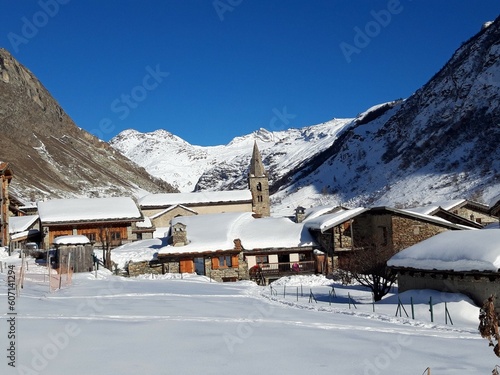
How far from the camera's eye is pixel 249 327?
13.4 m

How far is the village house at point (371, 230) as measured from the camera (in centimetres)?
4116

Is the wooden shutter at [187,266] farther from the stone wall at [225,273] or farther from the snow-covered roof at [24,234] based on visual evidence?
the snow-covered roof at [24,234]

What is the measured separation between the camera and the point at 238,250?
135 ft

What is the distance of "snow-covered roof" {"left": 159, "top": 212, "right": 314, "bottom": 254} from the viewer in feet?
136

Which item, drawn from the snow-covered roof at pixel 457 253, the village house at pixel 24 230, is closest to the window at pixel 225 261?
the snow-covered roof at pixel 457 253

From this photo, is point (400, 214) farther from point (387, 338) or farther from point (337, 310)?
point (387, 338)

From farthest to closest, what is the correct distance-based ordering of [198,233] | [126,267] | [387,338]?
[198,233] < [126,267] < [387,338]

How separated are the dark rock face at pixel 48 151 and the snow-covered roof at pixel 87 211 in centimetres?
4867

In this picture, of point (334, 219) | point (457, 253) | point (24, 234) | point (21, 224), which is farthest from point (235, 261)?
point (21, 224)

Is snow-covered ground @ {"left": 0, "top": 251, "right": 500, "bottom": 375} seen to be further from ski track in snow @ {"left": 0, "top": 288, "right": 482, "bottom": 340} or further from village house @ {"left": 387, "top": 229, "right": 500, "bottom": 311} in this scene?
village house @ {"left": 387, "top": 229, "right": 500, "bottom": 311}

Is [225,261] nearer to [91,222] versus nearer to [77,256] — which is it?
[77,256]

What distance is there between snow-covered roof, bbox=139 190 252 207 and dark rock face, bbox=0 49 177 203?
29.5 meters

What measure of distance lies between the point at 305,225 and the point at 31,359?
126 ft

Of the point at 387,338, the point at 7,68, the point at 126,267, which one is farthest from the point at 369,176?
the point at 387,338
